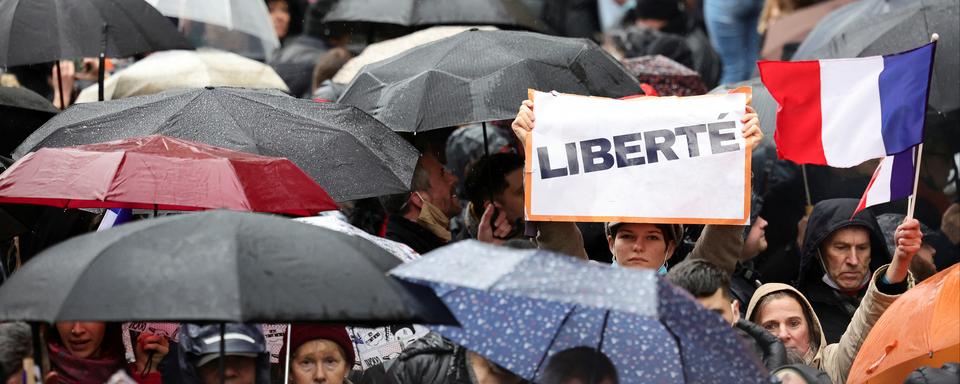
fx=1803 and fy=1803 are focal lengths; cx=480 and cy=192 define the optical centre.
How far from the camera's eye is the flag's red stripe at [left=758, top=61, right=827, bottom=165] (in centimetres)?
754

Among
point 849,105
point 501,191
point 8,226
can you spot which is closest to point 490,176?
point 501,191

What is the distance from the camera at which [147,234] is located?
17.6ft

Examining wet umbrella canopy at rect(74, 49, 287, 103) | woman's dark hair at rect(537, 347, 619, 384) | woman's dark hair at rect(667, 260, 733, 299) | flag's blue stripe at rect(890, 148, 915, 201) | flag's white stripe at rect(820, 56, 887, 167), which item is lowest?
wet umbrella canopy at rect(74, 49, 287, 103)

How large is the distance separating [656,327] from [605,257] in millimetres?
2901

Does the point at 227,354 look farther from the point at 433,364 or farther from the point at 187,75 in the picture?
the point at 187,75

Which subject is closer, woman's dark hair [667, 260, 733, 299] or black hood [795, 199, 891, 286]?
woman's dark hair [667, 260, 733, 299]

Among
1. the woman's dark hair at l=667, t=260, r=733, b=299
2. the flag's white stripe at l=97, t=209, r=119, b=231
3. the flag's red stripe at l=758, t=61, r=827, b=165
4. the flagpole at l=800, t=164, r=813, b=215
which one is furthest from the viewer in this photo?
the flagpole at l=800, t=164, r=813, b=215

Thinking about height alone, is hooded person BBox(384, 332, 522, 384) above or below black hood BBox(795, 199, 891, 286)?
above

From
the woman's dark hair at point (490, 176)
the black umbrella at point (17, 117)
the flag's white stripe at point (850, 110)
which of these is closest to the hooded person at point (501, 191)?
the woman's dark hair at point (490, 176)

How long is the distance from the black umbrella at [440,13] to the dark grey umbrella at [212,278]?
539 cm

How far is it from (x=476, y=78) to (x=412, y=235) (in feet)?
2.94

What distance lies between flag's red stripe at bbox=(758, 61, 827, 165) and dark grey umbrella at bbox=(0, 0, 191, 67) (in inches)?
131

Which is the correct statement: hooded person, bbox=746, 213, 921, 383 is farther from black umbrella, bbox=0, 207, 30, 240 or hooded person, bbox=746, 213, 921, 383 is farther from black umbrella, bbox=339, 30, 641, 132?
black umbrella, bbox=0, 207, 30, 240

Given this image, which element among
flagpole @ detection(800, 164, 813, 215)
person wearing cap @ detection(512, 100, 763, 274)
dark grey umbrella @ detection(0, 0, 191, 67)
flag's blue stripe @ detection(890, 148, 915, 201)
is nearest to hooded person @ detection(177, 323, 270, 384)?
person wearing cap @ detection(512, 100, 763, 274)
